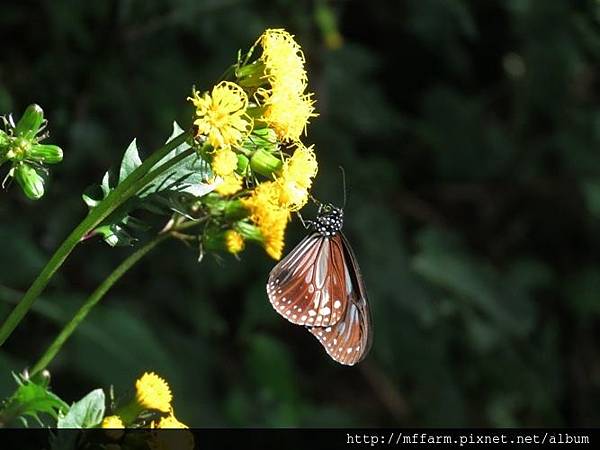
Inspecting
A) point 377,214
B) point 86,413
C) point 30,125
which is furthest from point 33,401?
point 377,214

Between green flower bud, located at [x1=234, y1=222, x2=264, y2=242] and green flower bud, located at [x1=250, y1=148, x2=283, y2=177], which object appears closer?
green flower bud, located at [x1=250, y1=148, x2=283, y2=177]

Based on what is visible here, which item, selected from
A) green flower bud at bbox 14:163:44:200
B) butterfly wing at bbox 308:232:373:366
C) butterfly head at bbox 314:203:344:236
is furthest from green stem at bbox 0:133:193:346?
butterfly head at bbox 314:203:344:236

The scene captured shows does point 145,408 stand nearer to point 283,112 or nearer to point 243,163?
point 243,163

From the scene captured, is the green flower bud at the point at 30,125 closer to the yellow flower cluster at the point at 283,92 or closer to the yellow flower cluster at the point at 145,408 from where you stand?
the yellow flower cluster at the point at 283,92

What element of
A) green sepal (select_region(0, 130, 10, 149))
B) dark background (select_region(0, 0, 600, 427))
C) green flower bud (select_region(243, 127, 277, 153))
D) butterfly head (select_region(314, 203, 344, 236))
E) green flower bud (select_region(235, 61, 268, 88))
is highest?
dark background (select_region(0, 0, 600, 427))

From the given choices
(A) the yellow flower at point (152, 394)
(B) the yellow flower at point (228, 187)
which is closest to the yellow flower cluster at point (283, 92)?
(B) the yellow flower at point (228, 187)

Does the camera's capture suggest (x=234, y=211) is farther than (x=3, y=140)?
Yes

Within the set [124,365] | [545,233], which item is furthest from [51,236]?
[545,233]

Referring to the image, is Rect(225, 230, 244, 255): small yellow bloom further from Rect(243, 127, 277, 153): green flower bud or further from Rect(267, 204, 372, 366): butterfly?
Rect(243, 127, 277, 153): green flower bud
